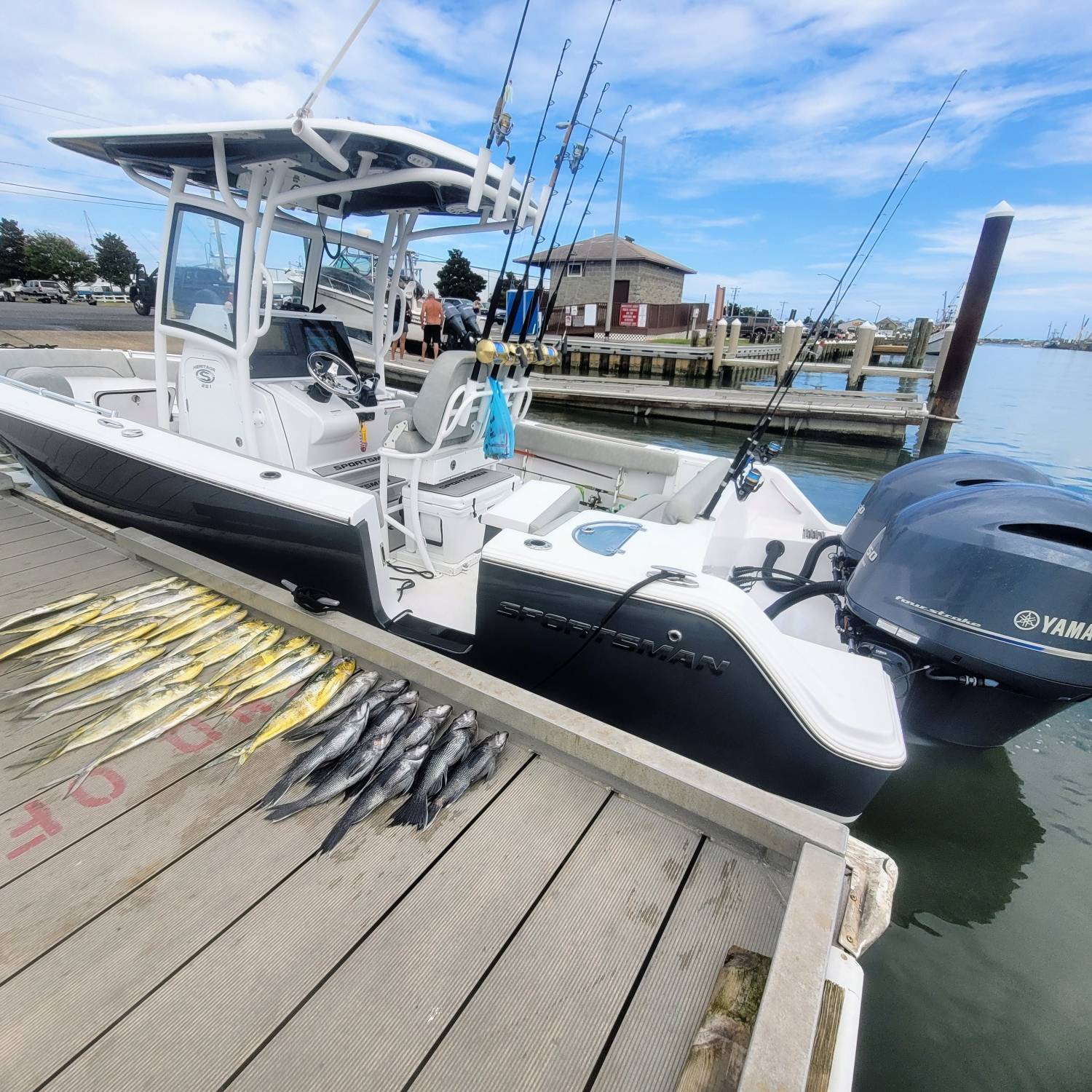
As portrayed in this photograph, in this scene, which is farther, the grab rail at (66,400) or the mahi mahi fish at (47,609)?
the grab rail at (66,400)

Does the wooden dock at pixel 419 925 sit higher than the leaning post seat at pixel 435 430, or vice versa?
the leaning post seat at pixel 435 430

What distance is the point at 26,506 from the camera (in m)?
3.94

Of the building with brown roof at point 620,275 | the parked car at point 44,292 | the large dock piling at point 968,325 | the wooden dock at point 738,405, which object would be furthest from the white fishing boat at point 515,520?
the parked car at point 44,292

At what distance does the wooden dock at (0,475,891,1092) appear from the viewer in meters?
1.18

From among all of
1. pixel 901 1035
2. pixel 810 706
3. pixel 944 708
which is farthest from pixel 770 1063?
pixel 944 708

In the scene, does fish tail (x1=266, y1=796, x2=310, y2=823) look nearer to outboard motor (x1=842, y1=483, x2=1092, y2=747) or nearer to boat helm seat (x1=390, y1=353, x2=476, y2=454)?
boat helm seat (x1=390, y1=353, x2=476, y2=454)

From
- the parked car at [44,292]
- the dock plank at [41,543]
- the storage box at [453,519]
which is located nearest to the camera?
the dock plank at [41,543]

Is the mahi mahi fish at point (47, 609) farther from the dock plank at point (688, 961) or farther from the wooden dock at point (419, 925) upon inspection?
the dock plank at point (688, 961)

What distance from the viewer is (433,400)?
10.5 feet

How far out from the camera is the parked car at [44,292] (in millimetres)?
34812

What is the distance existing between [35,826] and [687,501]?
8.82 feet

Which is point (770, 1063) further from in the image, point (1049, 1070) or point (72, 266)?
point (72, 266)

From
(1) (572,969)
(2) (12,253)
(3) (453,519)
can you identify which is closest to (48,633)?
(3) (453,519)

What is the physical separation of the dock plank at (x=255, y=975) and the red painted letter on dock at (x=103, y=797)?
1.69 feet
